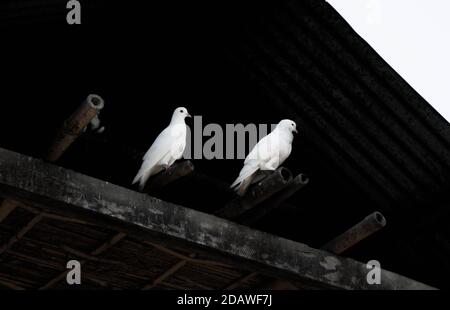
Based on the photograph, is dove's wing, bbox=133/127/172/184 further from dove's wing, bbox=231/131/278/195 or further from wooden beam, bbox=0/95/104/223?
wooden beam, bbox=0/95/104/223

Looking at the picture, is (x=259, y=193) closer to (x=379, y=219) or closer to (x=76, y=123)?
(x=379, y=219)

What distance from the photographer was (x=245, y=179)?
6129 millimetres

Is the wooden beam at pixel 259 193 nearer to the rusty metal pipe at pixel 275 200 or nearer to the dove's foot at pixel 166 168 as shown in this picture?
the rusty metal pipe at pixel 275 200

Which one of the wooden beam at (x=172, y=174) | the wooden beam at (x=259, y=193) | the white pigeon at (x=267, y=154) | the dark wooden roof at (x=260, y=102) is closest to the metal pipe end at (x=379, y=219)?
the wooden beam at (x=259, y=193)

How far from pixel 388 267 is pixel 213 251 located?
232cm

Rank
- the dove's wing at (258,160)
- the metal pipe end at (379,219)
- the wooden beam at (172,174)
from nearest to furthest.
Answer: the wooden beam at (172,174) < the metal pipe end at (379,219) < the dove's wing at (258,160)

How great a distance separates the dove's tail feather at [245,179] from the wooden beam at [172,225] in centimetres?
27

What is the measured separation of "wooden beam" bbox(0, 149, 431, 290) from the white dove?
438mm

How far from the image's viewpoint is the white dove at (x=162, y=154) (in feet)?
19.7

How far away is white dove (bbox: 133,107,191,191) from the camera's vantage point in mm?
6008

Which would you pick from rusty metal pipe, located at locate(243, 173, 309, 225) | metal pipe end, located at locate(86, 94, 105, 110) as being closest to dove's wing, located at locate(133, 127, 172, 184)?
rusty metal pipe, located at locate(243, 173, 309, 225)

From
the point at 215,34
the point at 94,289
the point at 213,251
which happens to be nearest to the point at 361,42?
the point at 215,34

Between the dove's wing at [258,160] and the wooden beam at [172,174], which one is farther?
the dove's wing at [258,160]

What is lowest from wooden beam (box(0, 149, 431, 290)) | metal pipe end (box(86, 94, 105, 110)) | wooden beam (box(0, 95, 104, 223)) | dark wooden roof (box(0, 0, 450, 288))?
Answer: wooden beam (box(0, 149, 431, 290))
